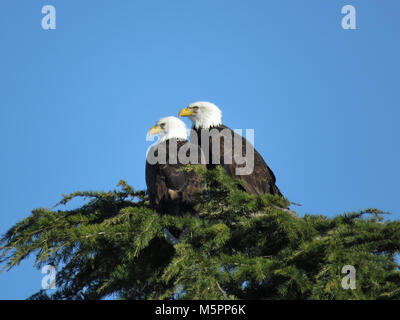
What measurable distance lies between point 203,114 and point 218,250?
4555mm

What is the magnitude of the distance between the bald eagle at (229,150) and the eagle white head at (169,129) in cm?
42

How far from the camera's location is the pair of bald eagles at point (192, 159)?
655 centimetres

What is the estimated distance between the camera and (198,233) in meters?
4.74

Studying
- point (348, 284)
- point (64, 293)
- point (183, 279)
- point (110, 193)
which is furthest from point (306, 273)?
point (110, 193)

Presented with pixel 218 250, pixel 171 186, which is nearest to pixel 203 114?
pixel 171 186

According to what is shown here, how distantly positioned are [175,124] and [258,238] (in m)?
3.72

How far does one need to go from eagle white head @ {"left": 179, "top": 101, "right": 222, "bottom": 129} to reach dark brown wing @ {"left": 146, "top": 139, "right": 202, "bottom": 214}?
190cm

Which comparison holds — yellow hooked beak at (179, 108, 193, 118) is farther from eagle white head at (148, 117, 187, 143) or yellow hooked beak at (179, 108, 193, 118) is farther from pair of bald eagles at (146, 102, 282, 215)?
eagle white head at (148, 117, 187, 143)

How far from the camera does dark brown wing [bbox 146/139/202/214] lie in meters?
6.47
